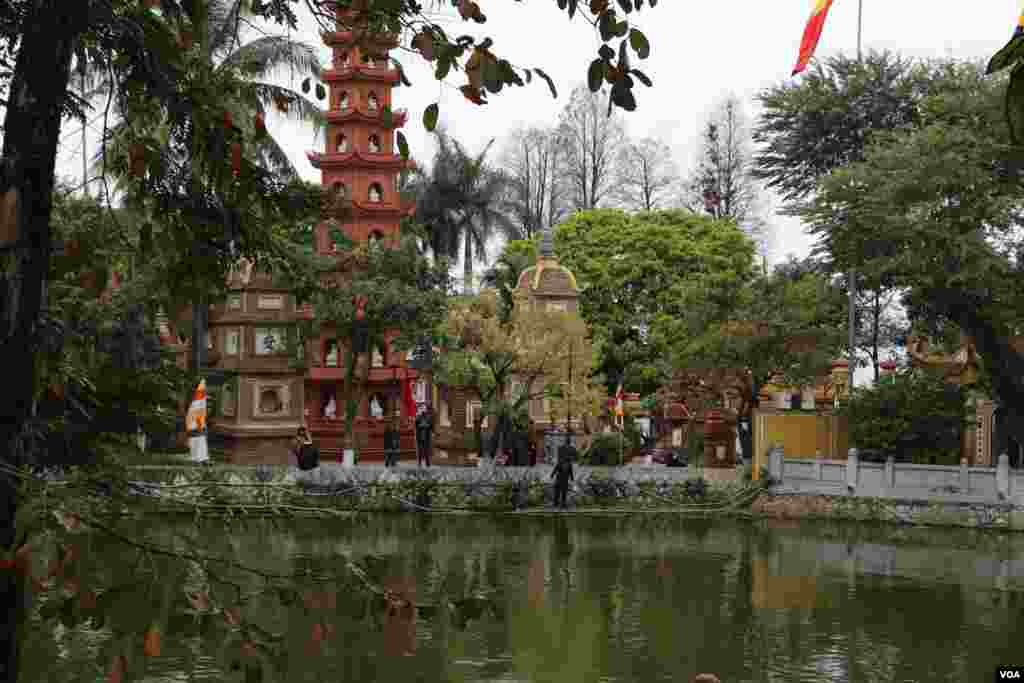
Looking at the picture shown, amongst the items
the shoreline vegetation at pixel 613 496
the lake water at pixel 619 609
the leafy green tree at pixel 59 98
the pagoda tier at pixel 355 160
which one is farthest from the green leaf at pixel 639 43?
the pagoda tier at pixel 355 160

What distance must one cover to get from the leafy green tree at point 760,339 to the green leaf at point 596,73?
2690cm

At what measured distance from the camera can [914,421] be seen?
2950 centimetres

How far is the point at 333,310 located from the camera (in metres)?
29.8

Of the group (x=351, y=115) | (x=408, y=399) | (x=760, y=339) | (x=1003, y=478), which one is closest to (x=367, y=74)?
(x=351, y=115)

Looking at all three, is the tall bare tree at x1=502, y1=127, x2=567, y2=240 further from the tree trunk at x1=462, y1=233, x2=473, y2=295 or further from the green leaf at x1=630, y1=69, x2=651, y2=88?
the green leaf at x1=630, y1=69, x2=651, y2=88

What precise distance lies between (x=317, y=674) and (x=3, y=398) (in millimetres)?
9388

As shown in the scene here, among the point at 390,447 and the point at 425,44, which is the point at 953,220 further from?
the point at 425,44

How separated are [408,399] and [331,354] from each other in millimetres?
2707

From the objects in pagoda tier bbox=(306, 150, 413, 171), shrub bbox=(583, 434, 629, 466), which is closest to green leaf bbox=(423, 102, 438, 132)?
shrub bbox=(583, 434, 629, 466)

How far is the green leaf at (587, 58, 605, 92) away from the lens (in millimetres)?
4047

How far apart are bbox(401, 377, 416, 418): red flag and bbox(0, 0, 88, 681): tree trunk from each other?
97.4ft

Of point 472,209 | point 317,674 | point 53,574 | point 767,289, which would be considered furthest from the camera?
point 472,209

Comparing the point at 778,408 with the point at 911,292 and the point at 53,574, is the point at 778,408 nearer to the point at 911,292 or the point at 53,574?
the point at 911,292

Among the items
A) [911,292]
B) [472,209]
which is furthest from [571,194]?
[911,292]
